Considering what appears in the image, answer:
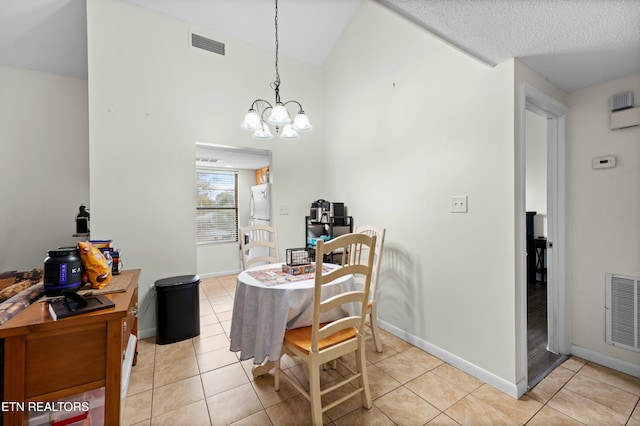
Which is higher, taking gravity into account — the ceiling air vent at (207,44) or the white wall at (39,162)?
the ceiling air vent at (207,44)

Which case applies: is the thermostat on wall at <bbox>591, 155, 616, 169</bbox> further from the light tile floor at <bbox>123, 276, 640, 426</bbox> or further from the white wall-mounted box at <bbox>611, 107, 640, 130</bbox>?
the light tile floor at <bbox>123, 276, 640, 426</bbox>

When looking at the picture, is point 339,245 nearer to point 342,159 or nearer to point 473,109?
point 473,109

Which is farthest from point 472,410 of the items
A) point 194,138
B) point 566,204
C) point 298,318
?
point 194,138

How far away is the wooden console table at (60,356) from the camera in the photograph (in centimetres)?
116

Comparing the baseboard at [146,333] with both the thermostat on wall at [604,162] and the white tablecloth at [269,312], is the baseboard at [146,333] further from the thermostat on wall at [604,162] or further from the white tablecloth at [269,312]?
the thermostat on wall at [604,162]

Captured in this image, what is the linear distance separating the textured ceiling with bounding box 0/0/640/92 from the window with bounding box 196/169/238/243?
2.51m

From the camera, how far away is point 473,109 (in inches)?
80.2

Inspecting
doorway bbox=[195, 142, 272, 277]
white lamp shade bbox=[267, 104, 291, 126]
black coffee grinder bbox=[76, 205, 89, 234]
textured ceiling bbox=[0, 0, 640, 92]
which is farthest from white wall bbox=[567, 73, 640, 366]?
black coffee grinder bbox=[76, 205, 89, 234]

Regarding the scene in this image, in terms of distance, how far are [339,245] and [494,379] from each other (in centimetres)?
156

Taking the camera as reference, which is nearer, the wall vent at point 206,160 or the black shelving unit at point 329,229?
the black shelving unit at point 329,229

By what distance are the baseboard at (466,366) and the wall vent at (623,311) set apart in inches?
35.0

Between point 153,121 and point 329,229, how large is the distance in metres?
2.17

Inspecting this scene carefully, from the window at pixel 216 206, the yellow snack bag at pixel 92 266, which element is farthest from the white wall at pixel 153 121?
the window at pixel 216 206

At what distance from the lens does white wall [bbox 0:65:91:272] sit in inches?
116
